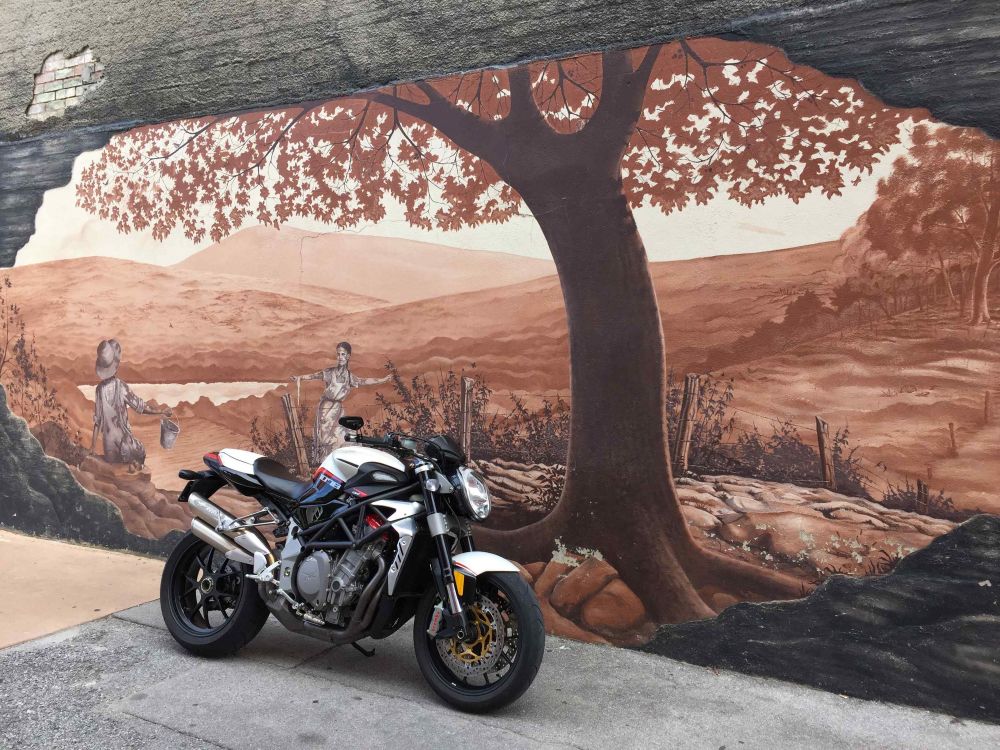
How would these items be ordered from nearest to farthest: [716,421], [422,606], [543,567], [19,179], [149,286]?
[422,606] < [716,421] < [543,567] < [149,286] < [19,179]

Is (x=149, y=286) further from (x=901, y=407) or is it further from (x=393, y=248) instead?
(x=901, y=407)

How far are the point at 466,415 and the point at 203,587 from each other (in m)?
1.63

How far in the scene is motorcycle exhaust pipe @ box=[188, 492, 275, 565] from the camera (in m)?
3.70

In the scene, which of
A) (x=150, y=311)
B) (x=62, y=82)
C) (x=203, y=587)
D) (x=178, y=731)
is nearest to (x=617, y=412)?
(x=203, y=587)

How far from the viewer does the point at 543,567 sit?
425 cm

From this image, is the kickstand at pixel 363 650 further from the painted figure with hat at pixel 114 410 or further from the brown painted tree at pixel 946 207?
the brown painted tree at pixel 946 207

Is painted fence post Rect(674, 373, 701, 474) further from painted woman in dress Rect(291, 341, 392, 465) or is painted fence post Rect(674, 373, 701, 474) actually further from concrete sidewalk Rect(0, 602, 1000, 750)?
painted woman in dress Rect(291, 341, 392, 465)

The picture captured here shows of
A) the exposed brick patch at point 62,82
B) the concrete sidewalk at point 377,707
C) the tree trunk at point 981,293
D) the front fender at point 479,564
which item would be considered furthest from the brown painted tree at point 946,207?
the exposed brick patch at point 62,82

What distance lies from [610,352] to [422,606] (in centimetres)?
161

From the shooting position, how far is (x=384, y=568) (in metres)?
3.35

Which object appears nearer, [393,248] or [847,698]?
[847,698]

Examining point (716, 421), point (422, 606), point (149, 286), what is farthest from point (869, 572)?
point (149, 286)

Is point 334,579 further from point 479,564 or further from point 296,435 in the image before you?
point 296,435

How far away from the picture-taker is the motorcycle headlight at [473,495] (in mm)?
3250
